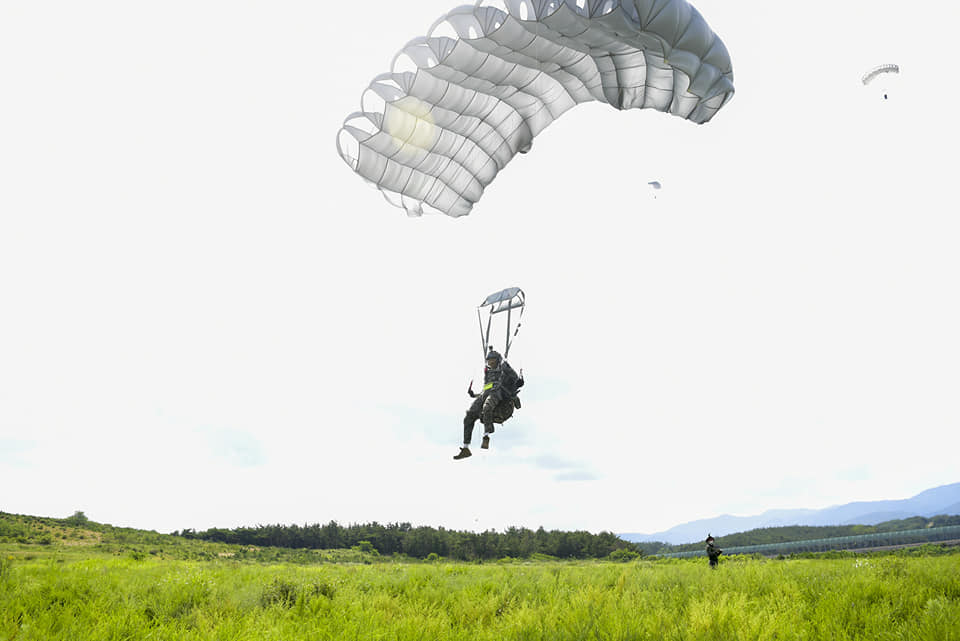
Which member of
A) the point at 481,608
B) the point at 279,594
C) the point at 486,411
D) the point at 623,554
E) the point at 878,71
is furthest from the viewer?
the point at 623,554

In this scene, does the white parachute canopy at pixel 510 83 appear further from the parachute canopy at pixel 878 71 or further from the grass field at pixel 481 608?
the parachute canopy at pixel 878 71

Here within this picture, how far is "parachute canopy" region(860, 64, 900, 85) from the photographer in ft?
61.5

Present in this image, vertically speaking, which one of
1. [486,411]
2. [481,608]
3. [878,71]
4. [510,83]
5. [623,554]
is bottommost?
[623,554]

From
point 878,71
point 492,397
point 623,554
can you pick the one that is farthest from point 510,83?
point 623,554

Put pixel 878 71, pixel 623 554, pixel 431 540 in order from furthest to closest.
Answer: pixel 431 540 → pixel 623 554 → pixel 878 71

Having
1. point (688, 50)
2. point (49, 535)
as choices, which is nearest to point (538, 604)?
point (688, 50)

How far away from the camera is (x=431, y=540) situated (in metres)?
64.5

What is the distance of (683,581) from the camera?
844 cm

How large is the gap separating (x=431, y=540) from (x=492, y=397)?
6081 centimetres

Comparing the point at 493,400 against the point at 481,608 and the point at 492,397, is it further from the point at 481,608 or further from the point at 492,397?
the point at 481,608

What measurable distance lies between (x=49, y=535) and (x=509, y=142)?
5104 centimetres

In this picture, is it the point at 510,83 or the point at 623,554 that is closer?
the point at 510,83

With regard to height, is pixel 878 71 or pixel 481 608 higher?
pixel 878 71

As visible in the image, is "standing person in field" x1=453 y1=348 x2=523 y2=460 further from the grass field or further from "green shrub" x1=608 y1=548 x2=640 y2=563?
"green shrub" x1=608 y1=548 x2=640 y2=563
